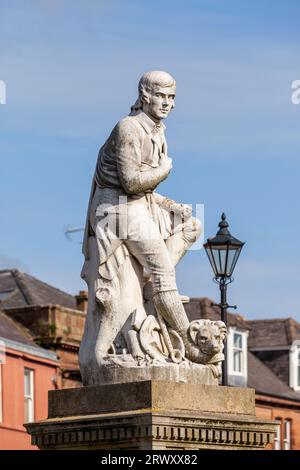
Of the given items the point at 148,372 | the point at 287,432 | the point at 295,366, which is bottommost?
the point at 148,372

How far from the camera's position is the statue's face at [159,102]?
18047 mm

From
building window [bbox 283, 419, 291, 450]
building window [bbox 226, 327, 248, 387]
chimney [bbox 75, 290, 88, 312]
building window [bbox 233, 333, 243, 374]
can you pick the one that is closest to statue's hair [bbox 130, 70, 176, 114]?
chimney [bbox 75, 290, 88, 312]

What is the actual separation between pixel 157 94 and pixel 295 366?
69186mm

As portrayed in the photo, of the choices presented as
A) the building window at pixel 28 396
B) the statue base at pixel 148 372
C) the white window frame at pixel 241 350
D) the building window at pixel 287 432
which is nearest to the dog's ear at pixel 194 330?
the statue base at pixel 148 372

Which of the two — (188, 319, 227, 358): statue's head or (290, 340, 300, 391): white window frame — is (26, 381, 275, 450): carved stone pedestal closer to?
(188, 319, 227, 358): statue's head

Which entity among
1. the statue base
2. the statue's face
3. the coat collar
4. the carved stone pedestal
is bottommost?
the carved stone pedestal

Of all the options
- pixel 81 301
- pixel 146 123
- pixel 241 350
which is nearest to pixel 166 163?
pixel 146 123

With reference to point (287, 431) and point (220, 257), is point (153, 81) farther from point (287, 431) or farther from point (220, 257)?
point (287, 431)

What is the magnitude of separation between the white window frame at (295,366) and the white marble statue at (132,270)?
67678mm

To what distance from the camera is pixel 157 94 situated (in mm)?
18047

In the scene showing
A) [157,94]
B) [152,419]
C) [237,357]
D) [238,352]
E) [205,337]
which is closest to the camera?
[152,419]

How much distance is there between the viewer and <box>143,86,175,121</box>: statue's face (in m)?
18.0

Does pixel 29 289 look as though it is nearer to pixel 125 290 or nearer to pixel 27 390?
pixel 27 390

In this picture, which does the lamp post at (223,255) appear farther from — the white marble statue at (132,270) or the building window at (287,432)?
the building window at (287,432)
